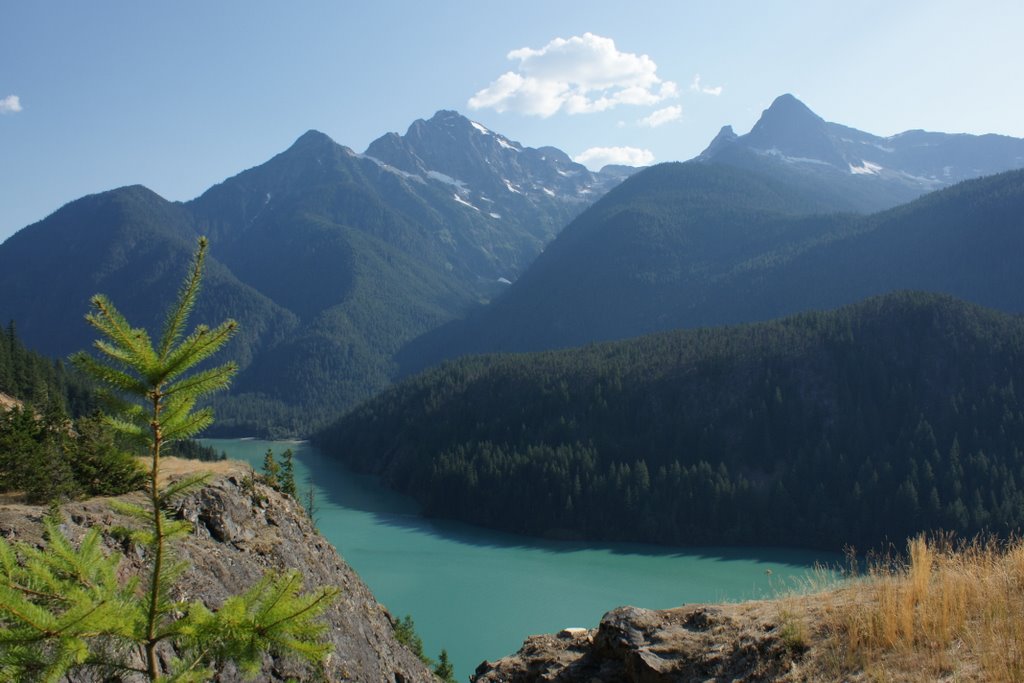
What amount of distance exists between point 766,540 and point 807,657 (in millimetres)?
63658

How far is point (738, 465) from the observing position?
76.7 meters

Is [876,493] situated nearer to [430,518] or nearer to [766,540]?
[766,540]

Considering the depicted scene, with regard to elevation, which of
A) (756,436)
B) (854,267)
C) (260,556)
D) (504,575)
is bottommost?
(504,575)

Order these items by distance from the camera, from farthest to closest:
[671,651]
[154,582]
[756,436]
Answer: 1. [756,436]
2. [671,651]
3. [154,582]

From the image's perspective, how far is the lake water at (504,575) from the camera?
41.6 m

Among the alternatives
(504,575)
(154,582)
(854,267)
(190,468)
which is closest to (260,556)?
(190,468)

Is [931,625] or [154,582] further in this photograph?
[931,625]

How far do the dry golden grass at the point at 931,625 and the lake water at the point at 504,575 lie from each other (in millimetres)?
26804

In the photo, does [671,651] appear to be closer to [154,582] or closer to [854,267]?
[154,582]

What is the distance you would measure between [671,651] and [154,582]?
6732mm

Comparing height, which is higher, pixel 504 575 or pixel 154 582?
pixel 154 582

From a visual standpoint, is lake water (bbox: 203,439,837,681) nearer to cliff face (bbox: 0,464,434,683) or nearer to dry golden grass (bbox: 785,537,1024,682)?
cliff face (bbox: 0,464,434,683)

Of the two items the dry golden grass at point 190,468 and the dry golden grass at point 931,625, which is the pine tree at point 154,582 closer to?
the dry golden grass at point 931,625

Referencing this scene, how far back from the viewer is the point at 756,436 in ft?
260
